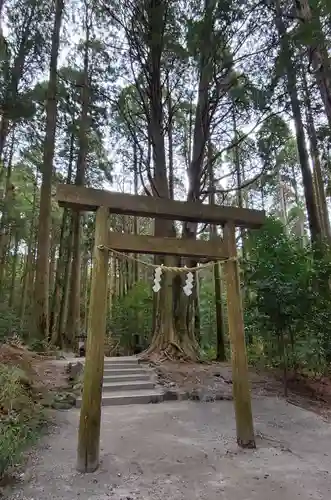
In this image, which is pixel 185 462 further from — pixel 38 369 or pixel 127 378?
pixel 38 369

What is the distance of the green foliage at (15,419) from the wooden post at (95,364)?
1.74 ft

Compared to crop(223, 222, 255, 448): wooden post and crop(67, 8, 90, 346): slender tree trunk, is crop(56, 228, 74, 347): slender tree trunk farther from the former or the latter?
crop(223, 222, 255, 448): wooden post

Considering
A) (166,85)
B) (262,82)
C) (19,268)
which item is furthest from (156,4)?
(19,268)

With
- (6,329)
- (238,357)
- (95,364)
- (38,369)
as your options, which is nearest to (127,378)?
(38,369)

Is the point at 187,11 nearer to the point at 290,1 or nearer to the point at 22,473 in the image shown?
the point at 290,1

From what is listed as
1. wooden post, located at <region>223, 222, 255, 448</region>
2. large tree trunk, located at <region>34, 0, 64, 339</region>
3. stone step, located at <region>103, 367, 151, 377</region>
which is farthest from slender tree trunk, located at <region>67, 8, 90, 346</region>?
wooden post, located at <region>223, 222, 255, 448</region>

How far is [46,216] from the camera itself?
822 centimetres

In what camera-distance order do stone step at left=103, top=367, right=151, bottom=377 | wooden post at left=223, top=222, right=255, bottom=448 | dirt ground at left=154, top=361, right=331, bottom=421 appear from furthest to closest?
stone step at left=103, top=367, right=151, bottom=377 < dirt ground at left=154, top=361, right=331, bottom=421 < wooden post at left=223, top=222, right=255, bottom=448

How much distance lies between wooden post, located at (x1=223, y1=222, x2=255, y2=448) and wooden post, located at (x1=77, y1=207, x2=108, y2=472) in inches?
50.6

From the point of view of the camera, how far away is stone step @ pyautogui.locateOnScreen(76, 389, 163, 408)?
16.4 ft

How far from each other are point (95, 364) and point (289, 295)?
135 inches

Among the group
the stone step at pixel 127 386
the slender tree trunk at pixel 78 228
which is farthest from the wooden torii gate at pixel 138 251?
the slender tree trunk at pixel 78 228

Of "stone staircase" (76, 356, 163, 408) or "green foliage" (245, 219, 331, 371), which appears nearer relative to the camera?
"stone staircase" (76, 356, 163, 408)

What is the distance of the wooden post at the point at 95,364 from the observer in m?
2.66
